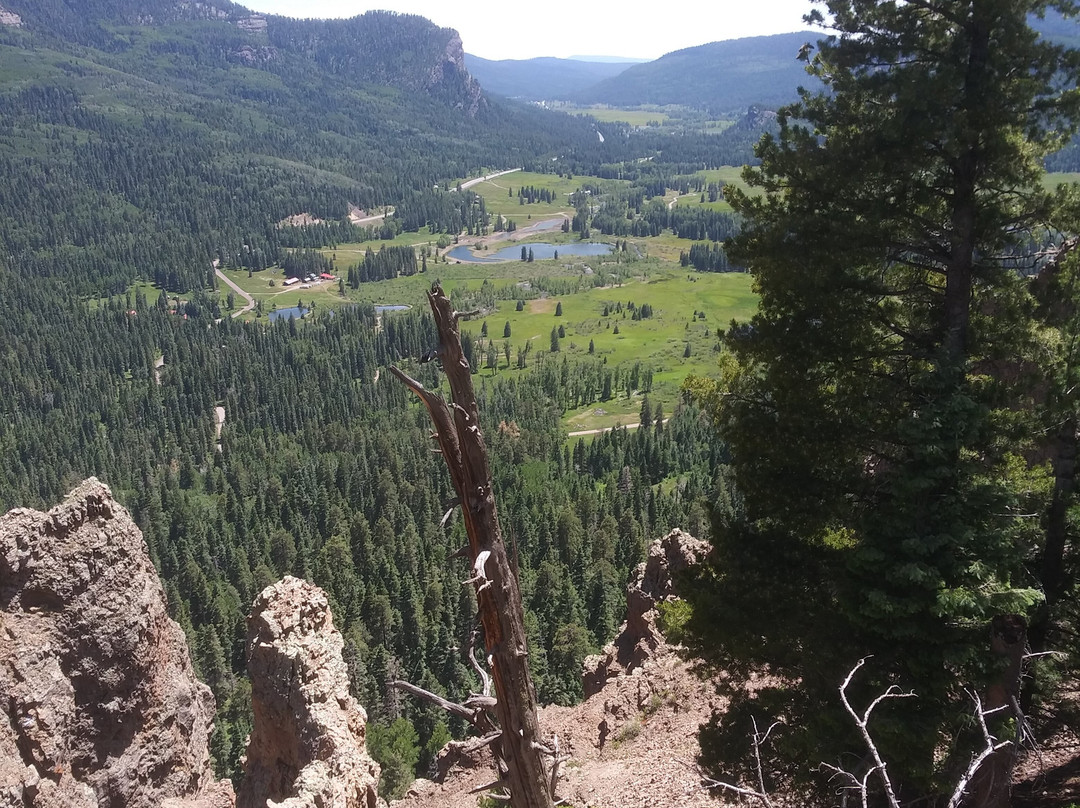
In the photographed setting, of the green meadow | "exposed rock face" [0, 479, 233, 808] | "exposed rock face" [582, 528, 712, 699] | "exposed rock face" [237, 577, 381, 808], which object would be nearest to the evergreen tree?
"exposed rock face" [237, 577, 381, 808]

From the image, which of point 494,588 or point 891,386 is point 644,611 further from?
point 494,588

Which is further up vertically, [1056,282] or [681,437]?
[1056,282]

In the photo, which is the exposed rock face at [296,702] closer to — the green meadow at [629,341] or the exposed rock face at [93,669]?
the exposed rock face at [93,669]

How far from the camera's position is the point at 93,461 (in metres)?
129

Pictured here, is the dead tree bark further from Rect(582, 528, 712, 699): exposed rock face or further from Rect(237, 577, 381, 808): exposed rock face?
Rect(582, 528, 712, 699): exposed rock face

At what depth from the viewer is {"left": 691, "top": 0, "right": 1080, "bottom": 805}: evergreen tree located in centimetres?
1261

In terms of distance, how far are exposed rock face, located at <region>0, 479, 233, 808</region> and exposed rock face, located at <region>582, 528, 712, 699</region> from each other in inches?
629

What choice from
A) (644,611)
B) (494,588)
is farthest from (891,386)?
(644,611)

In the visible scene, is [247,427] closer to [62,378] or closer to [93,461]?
Result: [93,461]

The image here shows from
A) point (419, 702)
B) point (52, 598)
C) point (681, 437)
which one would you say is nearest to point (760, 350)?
point (52, 598)

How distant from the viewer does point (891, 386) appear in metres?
14.6

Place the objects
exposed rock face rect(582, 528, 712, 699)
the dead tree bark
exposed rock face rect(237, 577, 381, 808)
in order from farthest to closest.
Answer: exposed rock face rect(582, 528, 712, 699), exposed rock face rect(237, 577, 381, 808), the dead tree bark

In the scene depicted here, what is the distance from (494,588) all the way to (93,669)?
15.7m

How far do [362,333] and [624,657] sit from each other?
522 feet
